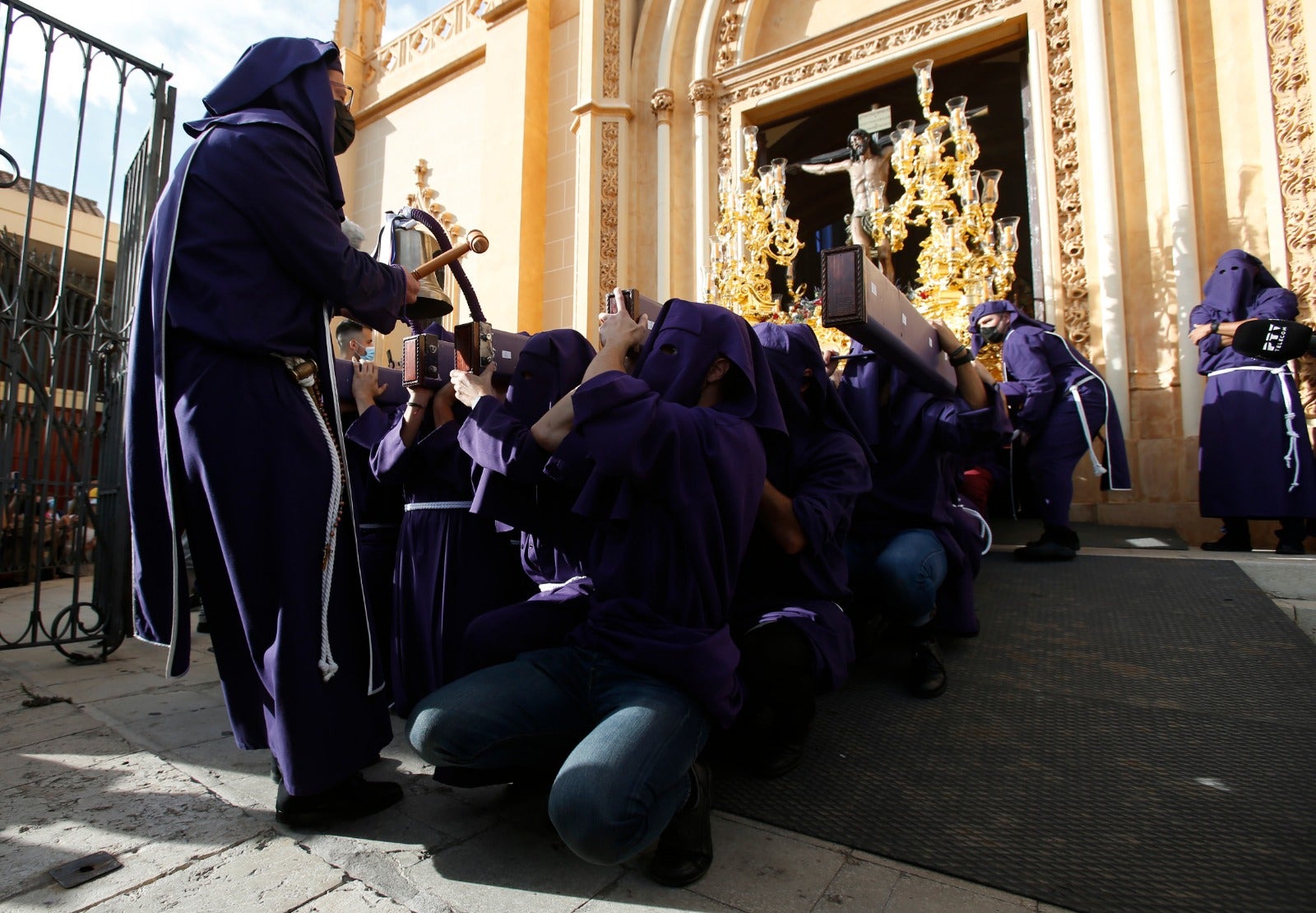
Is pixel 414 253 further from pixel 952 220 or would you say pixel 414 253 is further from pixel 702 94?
pixel 702 94

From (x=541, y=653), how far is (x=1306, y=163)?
6.10 metres

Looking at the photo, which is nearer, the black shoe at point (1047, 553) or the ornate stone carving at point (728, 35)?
the black shoe at point (1047, 553)

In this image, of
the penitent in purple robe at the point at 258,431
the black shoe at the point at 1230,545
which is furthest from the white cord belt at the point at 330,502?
the black shoe at the point at 1230,545

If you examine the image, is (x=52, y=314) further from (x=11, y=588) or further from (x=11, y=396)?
(x=11, y=588)

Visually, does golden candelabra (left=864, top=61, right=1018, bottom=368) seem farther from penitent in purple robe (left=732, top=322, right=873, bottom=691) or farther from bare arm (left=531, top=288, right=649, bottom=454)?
bare arm (left=531, top=288, right=649, bottom=454)

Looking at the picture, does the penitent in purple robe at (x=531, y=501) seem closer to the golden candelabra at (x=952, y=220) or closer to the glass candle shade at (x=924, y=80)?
the golden candelabra at (x=952, y=220)

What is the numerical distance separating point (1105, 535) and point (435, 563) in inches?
168

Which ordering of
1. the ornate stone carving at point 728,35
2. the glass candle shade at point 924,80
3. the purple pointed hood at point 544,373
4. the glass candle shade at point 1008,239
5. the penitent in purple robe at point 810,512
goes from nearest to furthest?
the penitent in purple robe at point 810,512, the purple pointed hood at point 544,373, the glass candle shade at point 924,80, the glass candle shade at point 1008,239, the ornate stone carving at point 728,35

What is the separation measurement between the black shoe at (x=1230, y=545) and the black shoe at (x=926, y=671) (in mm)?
2964

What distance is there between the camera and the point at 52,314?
3.42 m

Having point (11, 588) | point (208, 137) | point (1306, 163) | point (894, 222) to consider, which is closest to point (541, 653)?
point (208, 137)

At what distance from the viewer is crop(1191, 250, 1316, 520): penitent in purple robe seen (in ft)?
13.5

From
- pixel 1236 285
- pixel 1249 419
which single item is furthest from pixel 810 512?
pixel 1236 285

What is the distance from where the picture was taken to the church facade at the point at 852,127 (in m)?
5.35
